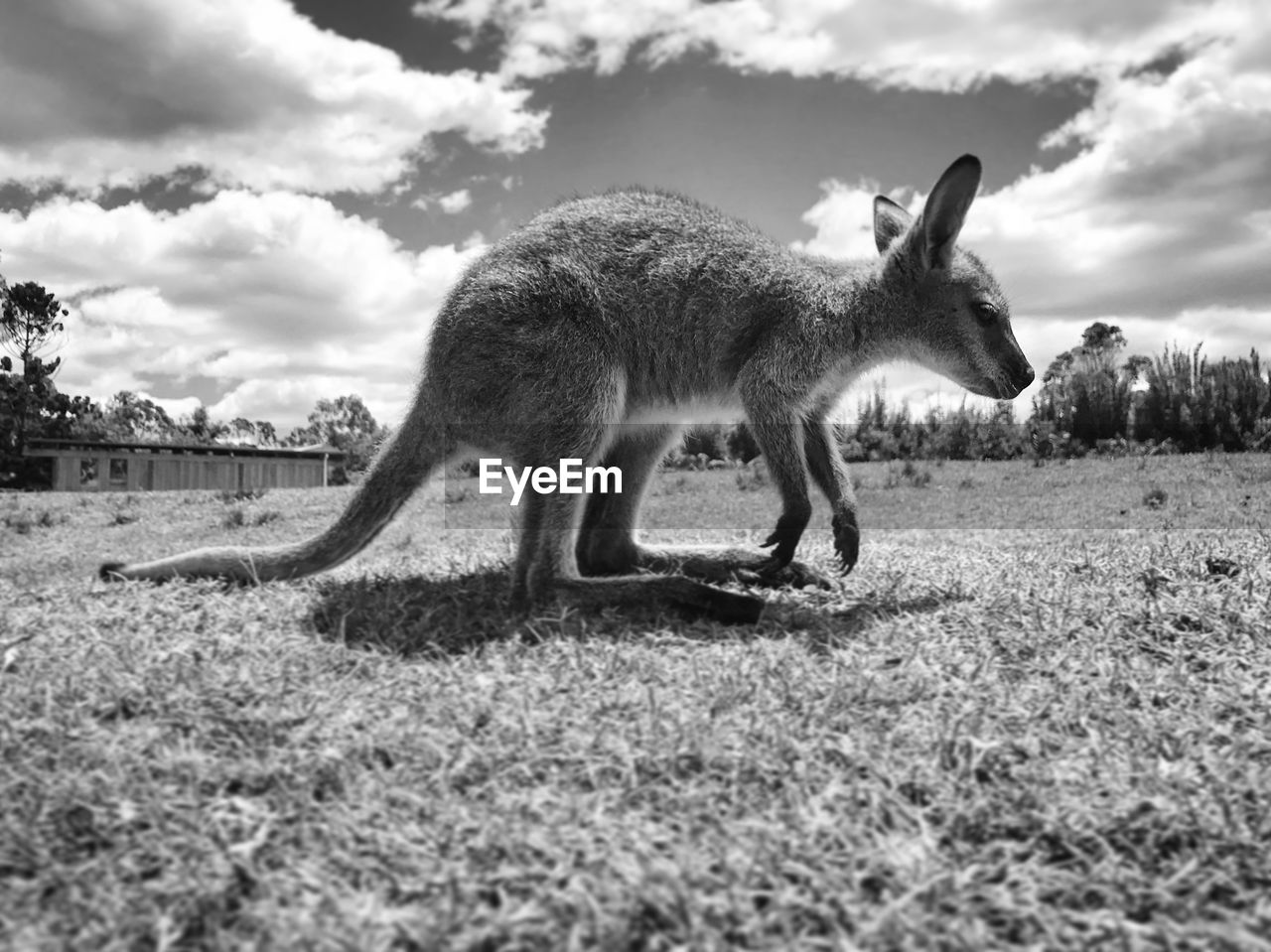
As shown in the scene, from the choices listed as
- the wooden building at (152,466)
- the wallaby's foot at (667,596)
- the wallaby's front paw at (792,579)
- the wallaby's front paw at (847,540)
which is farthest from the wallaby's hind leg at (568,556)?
the wooden building at (152,466)

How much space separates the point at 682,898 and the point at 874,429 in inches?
355

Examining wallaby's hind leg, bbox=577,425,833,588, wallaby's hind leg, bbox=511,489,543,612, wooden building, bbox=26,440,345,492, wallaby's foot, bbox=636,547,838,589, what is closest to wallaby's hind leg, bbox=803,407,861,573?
→ wallaby's foot, bbox=636,547,838,589

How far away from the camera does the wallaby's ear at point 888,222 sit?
14.8 feet

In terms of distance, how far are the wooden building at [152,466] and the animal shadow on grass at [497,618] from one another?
35.9 feet

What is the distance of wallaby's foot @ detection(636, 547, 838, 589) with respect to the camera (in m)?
4.14

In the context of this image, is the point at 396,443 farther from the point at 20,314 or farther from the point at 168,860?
the point at 20,314

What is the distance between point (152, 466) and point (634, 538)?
13.7 m

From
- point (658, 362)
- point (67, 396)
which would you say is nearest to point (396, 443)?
point (658, 362)

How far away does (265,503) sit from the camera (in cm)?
973

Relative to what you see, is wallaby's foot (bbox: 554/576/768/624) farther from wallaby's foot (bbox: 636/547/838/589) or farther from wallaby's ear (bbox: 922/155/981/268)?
wallaby's ear (bbox: 922/155/981/268)

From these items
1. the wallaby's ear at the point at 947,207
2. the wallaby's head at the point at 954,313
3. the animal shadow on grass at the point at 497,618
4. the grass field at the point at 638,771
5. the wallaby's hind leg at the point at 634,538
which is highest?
the wallaby's ear at the point at 947,207

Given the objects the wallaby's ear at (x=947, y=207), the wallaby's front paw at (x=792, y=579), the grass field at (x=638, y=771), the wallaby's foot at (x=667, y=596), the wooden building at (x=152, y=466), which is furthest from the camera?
the wooden building at (x=152, y=466)

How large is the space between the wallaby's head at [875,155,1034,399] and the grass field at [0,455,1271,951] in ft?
3.28

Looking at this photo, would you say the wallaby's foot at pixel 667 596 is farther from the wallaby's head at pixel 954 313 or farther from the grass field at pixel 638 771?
the wallaby's head at pixel 954 313
